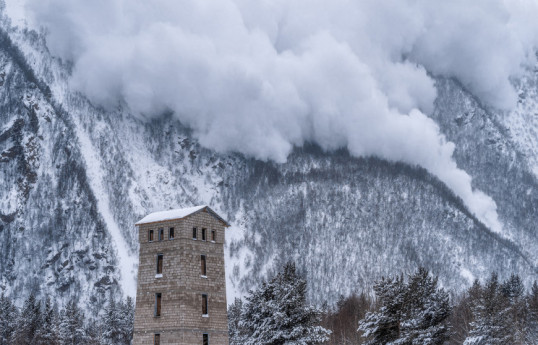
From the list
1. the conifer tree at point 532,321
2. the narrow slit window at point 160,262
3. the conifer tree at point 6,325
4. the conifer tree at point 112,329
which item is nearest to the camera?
the narrow slit window at point 160,262

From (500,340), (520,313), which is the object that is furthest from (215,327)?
(520,313)

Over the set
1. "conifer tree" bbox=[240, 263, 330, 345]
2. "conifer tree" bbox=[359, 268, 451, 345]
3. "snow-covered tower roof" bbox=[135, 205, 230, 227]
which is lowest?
"conifer tree" bbox=[359, 268, 451, 345]

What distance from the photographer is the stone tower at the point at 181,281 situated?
6819cm

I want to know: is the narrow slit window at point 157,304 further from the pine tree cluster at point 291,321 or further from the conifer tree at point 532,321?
the conifer tree at point 532,321

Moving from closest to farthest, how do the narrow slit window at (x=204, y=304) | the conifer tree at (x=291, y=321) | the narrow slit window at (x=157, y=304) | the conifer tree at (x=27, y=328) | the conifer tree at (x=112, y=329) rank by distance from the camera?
the conifer tree at (x=291, y=321), the narrow slit window at (x=157, y=304), the narrow slit window at (x=204, y=304), the conifer tree at (x=27, y=328), the conifer tree at (x=112, y=329)

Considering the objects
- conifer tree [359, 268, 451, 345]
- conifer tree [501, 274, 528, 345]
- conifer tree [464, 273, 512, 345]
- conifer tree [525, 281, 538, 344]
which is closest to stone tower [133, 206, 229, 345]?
conifer tree [359, 268, 451, 345]

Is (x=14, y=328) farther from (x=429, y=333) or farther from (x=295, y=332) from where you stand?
(x=429, y=333)

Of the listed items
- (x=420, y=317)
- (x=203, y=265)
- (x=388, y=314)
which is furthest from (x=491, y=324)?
(x=203, y=265)

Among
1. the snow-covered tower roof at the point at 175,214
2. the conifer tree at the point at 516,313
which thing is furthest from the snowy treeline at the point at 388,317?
the snow-covered tower roof at the point at 175,214

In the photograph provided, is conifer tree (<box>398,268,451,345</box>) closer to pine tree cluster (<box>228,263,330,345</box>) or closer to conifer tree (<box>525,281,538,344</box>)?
pine tree cluster (<box>228,263,330,345</box>)

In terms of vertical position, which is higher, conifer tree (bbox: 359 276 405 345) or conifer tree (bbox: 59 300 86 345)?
conifer tree (bbox: 59 300 86 345)

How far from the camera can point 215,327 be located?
70.1m

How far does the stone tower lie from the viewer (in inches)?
2685

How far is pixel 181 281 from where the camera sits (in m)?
68.6
